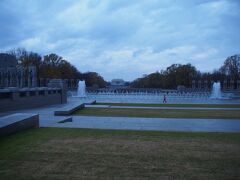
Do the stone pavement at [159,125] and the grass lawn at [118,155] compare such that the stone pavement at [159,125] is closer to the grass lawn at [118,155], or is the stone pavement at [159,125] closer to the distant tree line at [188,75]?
the grass lawn at [118,155]

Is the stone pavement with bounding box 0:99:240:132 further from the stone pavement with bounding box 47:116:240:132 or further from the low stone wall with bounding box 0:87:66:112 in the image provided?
the low stone wall with bounding box 0:87:66:112

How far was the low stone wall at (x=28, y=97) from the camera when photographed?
770 inches

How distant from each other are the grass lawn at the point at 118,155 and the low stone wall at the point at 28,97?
1006 centimetres

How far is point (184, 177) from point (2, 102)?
52.1 ft

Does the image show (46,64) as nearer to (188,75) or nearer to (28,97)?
(188,75)

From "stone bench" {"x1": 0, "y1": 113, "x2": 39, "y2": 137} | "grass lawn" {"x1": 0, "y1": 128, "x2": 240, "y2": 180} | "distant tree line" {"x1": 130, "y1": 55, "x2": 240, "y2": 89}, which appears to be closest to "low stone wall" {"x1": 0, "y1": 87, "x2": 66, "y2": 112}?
"stone bench" {"x1": 0, "y1": 113, "x2": 39, "y2": 137}

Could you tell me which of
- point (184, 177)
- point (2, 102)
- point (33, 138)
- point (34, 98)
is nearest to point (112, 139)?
point (33, 138)

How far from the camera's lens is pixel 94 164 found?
6.45 meters

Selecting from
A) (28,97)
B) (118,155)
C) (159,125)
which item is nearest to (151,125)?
(159,125)

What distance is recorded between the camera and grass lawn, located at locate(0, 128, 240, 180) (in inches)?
230

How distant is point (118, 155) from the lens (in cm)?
723

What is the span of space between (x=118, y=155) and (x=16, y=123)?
4429 millimetres

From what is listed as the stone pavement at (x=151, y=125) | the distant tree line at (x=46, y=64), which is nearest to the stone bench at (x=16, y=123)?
the stone pavement at (x=151, y=125)

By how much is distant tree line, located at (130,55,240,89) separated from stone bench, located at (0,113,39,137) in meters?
82.9
